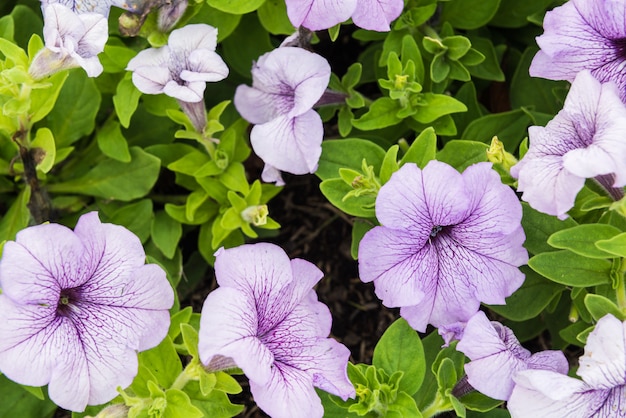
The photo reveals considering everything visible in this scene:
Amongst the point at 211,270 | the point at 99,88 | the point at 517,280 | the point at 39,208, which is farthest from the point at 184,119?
the point at 517,280

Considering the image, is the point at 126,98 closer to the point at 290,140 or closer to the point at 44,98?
the point at 44,98

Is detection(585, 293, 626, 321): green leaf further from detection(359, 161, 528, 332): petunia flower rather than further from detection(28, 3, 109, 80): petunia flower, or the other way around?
detection(28, 3, 109, 80): petunia flower

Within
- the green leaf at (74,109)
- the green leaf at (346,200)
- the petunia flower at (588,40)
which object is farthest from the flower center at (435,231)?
the green leaf at (74,109)

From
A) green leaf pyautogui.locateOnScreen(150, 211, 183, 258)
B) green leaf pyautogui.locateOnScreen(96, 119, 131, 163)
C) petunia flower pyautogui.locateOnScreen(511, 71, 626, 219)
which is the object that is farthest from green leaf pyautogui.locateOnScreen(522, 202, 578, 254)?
green leaf pyautogui.locateOnScreen(96, 119, 131, 163)

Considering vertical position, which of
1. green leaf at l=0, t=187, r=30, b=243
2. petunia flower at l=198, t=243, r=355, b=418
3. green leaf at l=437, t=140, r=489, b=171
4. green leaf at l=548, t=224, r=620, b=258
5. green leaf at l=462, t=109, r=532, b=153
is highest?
green leaf at l=548, t=224, r=620, b=258

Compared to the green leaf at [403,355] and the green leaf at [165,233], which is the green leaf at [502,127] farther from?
the green leaf at [165,233]

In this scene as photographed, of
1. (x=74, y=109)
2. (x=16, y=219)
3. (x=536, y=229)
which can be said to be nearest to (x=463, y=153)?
(x=536, y=229)

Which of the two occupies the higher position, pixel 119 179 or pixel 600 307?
pixel 600 307
